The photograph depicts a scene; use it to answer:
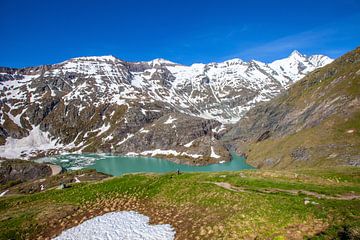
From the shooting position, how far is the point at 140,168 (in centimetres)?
18975

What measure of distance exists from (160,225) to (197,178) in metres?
15.1

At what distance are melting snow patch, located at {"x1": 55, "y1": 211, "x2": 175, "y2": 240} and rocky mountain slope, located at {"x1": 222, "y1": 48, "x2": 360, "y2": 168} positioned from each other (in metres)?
94.2

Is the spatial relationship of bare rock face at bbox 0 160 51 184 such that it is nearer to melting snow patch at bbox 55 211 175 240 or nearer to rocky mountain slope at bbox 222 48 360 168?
rocky mountain slope at bbox 222 48 360 168

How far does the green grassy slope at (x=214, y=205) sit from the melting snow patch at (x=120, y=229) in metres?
1.10

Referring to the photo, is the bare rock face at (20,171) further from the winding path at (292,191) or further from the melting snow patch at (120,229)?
the winding path at (292,191)

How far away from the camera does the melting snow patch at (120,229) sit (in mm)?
23812

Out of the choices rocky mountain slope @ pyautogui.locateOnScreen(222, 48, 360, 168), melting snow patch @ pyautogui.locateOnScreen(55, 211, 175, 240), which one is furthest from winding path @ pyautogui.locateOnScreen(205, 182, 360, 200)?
rocky mountain slope @ pyautogui.locateOnScreen(222, 48, 360, 168)

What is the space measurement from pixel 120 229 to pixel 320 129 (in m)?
127

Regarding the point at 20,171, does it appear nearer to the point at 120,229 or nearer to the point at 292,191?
→ the point at 120,229

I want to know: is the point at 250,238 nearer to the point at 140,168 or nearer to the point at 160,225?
the point at 160,225

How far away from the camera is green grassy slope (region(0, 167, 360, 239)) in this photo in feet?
71.5

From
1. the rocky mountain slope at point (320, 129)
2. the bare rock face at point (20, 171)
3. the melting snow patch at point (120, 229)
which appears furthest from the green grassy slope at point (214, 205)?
the bare rock face at point (20, 171)

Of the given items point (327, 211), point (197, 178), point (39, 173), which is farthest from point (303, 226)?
point (39, 173)

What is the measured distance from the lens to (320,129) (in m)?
128
